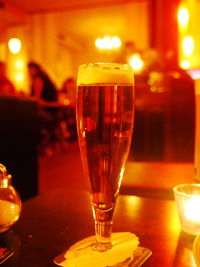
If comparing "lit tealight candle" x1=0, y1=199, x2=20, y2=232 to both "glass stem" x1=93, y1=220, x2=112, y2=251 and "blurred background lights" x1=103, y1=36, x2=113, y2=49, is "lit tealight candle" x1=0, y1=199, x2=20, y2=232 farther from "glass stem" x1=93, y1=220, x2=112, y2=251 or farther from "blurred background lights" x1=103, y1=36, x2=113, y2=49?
"blurred background lights" x1=103, y1=36, x2=113, y2=49

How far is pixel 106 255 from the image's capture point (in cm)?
45

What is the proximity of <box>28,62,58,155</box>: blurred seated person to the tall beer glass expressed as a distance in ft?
14.4

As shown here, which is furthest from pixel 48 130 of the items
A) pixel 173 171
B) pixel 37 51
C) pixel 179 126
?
pixel 173 171

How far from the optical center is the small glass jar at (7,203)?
0.54 metres

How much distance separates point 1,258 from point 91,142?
0.18m

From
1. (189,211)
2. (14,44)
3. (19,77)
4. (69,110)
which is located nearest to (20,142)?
(189,211)

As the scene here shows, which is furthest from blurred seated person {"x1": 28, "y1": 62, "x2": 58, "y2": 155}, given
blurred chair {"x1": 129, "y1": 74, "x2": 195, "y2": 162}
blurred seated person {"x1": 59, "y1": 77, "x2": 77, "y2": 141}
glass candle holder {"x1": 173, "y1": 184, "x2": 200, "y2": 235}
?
glass candle holder {"x1": 173, "y1": 184, "x2": 200, "y2": 235}

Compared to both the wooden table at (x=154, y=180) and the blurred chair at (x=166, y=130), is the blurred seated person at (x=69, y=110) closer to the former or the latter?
the blurred chair at (x=166, y=130)

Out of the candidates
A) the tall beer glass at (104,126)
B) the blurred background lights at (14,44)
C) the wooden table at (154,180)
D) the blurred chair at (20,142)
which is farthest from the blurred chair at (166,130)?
the blurred background lights at (14,44)

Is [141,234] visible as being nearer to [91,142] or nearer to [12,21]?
[91,142]

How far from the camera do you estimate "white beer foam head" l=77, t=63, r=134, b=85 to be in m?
0.43

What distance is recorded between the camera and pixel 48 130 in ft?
17.4

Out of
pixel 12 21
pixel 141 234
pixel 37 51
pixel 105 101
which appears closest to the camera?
pixel 105 101

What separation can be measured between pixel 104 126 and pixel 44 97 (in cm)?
471
